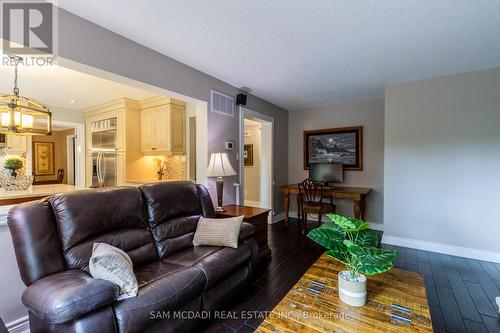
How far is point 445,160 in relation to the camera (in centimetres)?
320

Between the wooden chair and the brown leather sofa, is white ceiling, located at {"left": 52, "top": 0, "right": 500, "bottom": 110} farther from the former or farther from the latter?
the wooden chair

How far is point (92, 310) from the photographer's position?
1.21m

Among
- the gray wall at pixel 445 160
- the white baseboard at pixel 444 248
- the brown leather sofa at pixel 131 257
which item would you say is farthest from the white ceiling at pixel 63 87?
the white baseboard at pixel 444 248

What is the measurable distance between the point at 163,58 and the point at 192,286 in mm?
2341

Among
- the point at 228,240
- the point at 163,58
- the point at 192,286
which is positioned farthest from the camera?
the point at 163,58

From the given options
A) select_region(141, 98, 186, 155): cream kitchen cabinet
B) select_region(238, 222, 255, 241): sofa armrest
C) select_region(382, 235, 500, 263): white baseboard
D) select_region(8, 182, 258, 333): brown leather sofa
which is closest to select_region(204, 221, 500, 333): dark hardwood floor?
select_region(382, 235, 500, 263): white baseboard

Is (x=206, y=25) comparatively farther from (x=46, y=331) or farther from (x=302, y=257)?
(x=302, y=257)

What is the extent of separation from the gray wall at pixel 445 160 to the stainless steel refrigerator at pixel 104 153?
4.98 metres

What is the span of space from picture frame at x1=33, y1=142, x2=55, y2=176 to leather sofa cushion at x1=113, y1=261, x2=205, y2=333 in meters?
7.37

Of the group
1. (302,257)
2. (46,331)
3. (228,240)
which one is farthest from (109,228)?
(302,257)

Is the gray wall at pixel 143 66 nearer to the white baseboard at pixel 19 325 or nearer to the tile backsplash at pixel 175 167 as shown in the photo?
the tile backsplash at pixel 175 167

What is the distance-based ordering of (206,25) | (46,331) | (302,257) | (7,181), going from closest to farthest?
1. (46,331)
2. (206,25)
3. (7,181)
4. (302,257)

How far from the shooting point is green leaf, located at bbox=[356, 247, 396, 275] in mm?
1224

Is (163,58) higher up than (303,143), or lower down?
higher up
